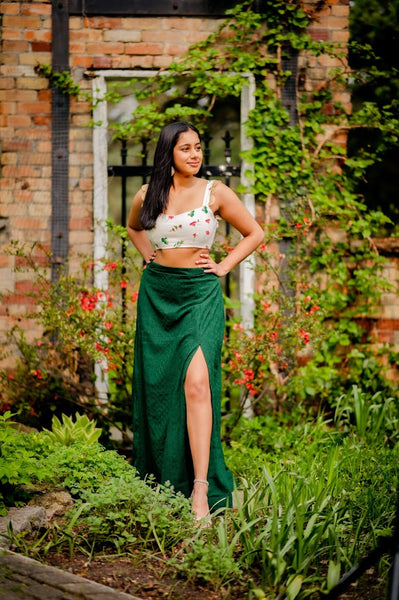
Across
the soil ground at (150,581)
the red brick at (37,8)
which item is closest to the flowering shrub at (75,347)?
the red brick at (37,8)

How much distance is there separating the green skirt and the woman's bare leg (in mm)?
49

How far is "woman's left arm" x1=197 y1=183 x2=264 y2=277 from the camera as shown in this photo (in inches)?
134

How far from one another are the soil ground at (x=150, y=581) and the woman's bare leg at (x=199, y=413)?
0.60m

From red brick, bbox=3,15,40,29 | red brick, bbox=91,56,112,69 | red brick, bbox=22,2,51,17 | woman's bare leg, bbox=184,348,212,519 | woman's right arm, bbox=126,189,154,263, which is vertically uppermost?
red brick, bbox=22,2,51,17

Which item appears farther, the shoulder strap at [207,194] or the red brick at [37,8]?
the red brick at [37,8]

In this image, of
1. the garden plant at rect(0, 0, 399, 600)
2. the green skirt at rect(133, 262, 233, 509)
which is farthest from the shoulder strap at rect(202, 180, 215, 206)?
the garden plant at rect(0, 0, 399, 600)

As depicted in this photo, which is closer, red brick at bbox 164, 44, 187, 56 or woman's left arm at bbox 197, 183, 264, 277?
woman's left arm at bbox 197, 183, 264, 277

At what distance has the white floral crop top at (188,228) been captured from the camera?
3.35m

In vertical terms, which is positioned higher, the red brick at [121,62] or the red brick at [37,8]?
the red brick at [37,8]

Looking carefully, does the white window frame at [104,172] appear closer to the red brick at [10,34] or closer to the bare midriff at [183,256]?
the red brick at [10,34]

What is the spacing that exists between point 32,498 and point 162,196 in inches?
63.4

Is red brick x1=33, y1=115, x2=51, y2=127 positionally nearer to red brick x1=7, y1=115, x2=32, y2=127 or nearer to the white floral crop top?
red brick x1=7, y1=115, x2=32, y2=127

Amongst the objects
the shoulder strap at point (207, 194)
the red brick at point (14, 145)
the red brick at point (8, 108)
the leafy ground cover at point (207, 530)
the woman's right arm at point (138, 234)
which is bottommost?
the leafy ground cover at point (207, 530)

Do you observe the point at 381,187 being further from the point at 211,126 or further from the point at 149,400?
the point at 149,400
